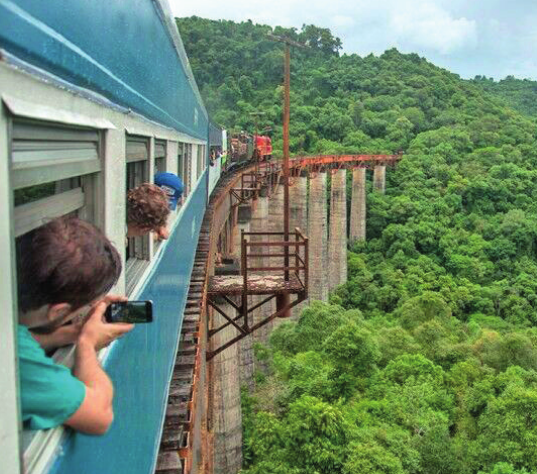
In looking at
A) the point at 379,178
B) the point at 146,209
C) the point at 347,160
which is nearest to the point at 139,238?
the point at 146,209

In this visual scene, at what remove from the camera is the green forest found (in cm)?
1156

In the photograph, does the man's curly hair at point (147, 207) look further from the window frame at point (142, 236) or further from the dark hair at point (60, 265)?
the dark hair at point (60, 265)

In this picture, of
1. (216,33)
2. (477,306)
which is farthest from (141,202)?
(216,33)

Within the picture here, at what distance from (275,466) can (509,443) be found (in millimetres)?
5249

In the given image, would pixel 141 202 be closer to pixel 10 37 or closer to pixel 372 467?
pixel 10 37

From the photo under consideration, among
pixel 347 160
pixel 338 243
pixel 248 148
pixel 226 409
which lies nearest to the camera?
pixel 226 409

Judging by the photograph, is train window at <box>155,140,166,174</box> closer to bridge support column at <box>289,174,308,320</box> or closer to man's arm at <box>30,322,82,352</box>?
man's arm at <box>30,322,82,352</box>

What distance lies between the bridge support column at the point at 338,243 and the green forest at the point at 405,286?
2.33 feet

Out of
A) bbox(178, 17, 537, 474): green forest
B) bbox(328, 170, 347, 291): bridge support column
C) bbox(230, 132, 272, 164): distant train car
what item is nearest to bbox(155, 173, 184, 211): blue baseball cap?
bbox(178, 17, 537, 474): green forest

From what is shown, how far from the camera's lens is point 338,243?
27.3 m

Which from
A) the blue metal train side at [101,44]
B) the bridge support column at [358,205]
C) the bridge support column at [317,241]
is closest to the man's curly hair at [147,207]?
the blue metal train side at [101,44]

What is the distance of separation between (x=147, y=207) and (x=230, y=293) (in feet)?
18.9

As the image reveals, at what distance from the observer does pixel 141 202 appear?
1990mm

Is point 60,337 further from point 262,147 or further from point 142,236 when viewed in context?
point 262,147
